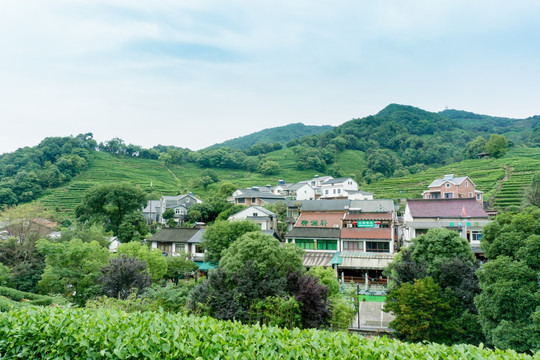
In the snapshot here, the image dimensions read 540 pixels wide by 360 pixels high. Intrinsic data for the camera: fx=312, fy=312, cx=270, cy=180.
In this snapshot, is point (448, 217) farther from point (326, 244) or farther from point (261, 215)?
point (261, 215)

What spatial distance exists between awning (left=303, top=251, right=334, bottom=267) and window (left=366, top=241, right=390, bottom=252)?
11.1ft

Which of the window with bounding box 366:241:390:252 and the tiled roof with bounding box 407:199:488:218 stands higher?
the tiled roof with bounding box 407:199:488:218

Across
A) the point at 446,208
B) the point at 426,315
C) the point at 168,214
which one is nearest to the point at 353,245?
the point at 446,208

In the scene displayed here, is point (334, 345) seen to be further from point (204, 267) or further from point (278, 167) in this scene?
point (278, 167)

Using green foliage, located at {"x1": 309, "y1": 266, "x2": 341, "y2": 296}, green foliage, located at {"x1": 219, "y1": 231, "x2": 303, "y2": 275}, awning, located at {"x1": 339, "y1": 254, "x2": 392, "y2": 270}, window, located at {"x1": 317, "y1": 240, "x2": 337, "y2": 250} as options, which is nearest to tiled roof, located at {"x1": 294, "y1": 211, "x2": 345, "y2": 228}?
window, located at {"x1": 317, "y1": 240, "x2": 337, "y2": 250}

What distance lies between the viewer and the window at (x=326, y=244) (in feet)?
94.5

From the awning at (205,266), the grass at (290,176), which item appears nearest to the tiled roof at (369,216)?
the awning at (205,266)

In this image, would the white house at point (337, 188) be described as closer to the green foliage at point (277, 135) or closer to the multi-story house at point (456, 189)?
the multi-story house at point (456, 189)

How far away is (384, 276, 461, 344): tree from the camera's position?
12.1 metres

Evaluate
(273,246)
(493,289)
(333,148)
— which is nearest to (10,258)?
(273,246)

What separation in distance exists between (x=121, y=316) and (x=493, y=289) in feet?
37.2

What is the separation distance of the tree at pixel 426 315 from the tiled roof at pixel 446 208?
1915cm

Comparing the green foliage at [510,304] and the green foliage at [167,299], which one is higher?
the green foliage at [510,304]

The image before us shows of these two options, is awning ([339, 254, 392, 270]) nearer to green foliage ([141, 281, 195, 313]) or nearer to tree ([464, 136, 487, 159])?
green foliage ([141, 281, 195, 313])
